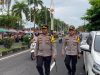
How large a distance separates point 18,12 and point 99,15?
63473 mm

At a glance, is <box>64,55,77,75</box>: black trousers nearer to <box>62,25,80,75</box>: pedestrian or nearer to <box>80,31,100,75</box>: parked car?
<box>62,25,80,75</box>: pedestrian

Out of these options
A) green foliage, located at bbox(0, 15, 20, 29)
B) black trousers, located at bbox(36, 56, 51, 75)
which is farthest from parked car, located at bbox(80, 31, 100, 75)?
green foliage, located at bbox(0, 15, 20, 29)

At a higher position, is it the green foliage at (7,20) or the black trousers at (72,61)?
the green foliage at (7,20)

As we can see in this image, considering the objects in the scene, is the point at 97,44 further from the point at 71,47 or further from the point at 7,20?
the point at 7,20

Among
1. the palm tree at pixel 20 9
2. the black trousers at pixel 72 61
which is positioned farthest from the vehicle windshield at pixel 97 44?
the palm tree at pixel 20 9

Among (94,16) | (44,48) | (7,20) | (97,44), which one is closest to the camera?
(97,44)

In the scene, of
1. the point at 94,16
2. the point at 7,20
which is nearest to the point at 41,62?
the point at 94,16

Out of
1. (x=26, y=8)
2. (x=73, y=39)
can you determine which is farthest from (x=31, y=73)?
(x=26, y=8)

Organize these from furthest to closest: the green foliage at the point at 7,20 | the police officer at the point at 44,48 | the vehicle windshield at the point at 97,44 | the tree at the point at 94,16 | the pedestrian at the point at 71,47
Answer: the green foliage at the point at 7,20 < the tree at the point at 94,16 < the pedestrian at the point at 71,47 < the police officer at the point at 44,48 < the vehicle windshield at the point at 97,44

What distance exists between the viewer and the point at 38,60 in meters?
10.4

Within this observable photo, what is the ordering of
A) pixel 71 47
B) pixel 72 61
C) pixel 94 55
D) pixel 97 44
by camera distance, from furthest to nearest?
pixel 72 61
pixel 71 47
pixel 97 44
pixel 94 55

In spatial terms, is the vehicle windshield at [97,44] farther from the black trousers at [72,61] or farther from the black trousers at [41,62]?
the black trousers at [41,62]

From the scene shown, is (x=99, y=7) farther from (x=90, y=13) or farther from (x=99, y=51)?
(x=99, y=51)

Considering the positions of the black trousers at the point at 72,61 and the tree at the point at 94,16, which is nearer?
the black trousers at the point at 72,61
